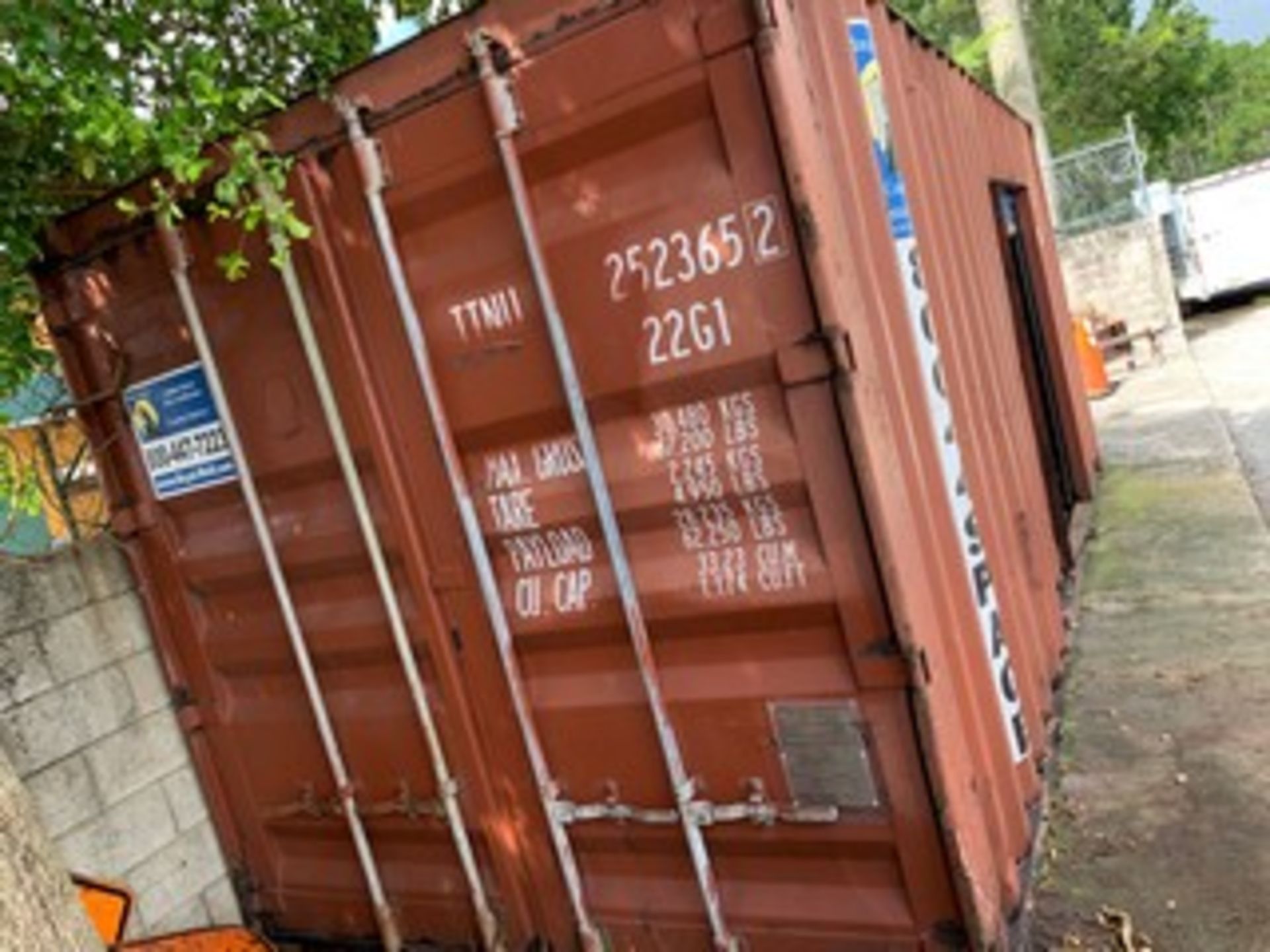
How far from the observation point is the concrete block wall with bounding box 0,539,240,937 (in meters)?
3.64

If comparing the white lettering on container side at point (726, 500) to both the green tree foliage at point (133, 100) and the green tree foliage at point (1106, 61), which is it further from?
the green tree foliage at point (1106, 61)

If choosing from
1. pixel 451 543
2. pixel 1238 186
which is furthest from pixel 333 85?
pixel 1238 186

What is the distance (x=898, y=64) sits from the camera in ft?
11.7

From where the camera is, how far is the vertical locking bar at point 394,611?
10.8 ft

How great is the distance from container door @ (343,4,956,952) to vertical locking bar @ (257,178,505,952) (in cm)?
Result: 25

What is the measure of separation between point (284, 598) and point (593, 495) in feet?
4.22

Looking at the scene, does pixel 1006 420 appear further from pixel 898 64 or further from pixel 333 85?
pixel 333 85

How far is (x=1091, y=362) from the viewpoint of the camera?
12.8 meters

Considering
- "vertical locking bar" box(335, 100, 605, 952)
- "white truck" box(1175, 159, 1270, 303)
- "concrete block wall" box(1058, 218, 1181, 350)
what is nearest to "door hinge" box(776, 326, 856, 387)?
"vertical locking bar" box(335, 100, 605, 952)

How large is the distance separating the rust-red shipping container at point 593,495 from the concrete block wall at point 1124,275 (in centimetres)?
1360

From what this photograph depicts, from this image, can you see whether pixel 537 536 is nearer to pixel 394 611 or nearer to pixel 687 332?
pixel 394 611

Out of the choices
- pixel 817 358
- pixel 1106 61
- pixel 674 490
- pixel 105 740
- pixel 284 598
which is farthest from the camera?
pixel 1106 61

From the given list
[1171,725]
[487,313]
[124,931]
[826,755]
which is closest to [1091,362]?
[1171,725]

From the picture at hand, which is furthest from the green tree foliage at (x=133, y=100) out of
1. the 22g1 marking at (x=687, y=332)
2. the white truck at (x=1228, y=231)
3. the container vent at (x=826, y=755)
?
the white truck at (x=1228, y=231)
